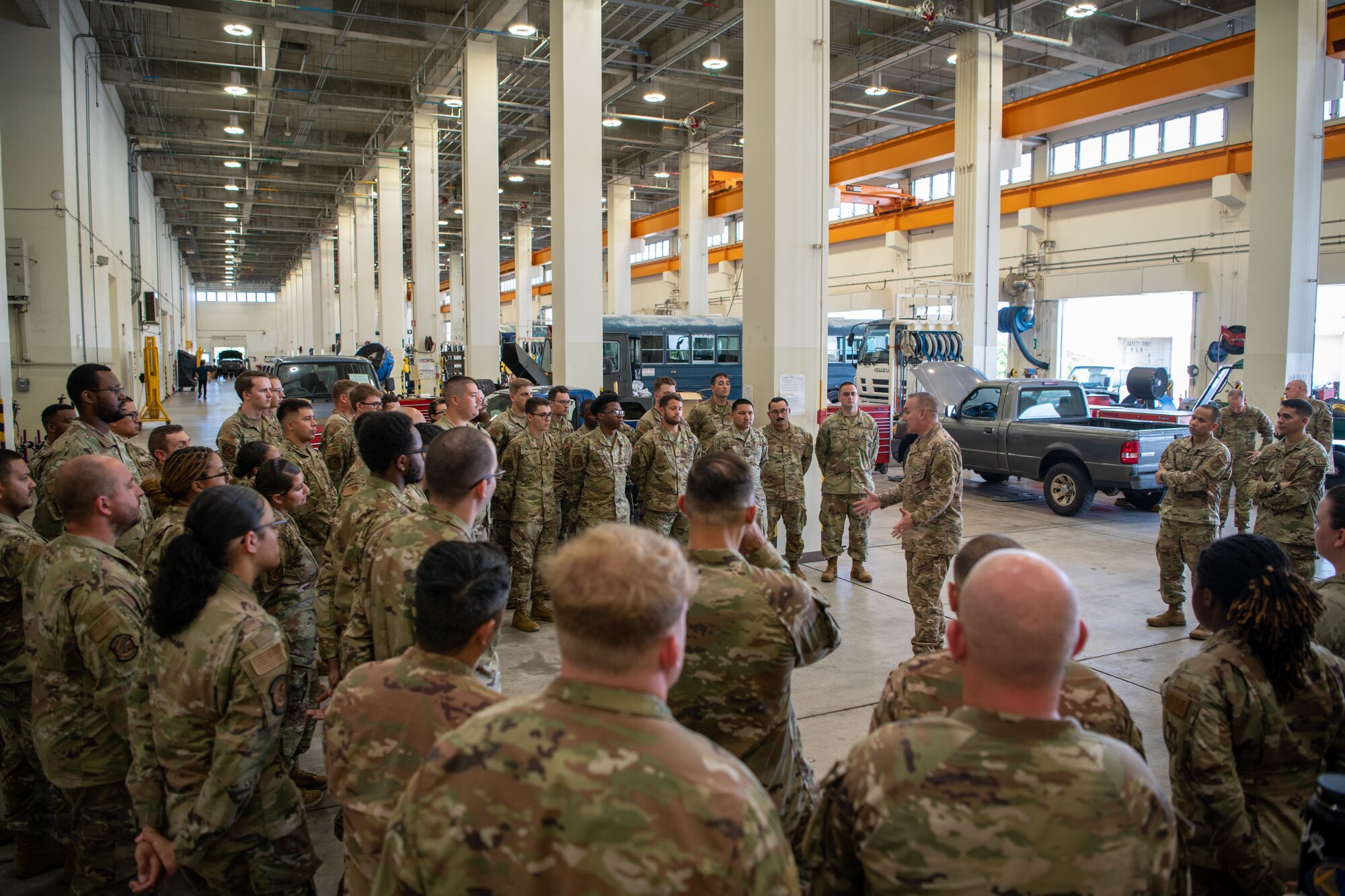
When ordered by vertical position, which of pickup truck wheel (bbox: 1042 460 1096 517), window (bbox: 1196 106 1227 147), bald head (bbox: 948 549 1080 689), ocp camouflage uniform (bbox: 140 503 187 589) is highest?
window (bbox: 1196 106 1227 147)

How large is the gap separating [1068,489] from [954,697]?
32.4 feet

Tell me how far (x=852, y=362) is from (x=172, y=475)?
17.3 meters

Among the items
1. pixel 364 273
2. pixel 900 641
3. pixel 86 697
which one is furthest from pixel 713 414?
pixel 364 273

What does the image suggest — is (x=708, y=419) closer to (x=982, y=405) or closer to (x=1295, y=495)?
(x=1295, y=495)

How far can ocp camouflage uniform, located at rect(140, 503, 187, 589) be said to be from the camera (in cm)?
358

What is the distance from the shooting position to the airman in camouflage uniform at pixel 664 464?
24.2 feet

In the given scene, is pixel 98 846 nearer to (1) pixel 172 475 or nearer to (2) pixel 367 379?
(1) pixel 172 475

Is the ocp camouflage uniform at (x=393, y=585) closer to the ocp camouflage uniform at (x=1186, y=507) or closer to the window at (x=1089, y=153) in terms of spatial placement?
the ocp camouflage uniform at (x=1186, y=507)

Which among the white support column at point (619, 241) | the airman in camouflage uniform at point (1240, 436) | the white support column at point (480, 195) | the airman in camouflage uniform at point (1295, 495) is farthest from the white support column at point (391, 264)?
the airman in camouflage uniform at point (1295, 495)

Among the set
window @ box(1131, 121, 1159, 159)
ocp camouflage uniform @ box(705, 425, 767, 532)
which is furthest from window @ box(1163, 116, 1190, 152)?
ocp camouflage uniform @ box(705, 425, 767, 532)

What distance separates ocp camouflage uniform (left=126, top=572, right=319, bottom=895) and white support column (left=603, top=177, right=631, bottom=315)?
79.0ft

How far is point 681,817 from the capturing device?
1.27 m

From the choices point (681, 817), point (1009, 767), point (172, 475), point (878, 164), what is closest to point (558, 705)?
point (681, 817)

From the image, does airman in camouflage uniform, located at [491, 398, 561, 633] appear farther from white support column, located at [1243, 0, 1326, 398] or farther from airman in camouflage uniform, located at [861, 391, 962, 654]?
white support column, located at [1243, 0, 1326, 398]
